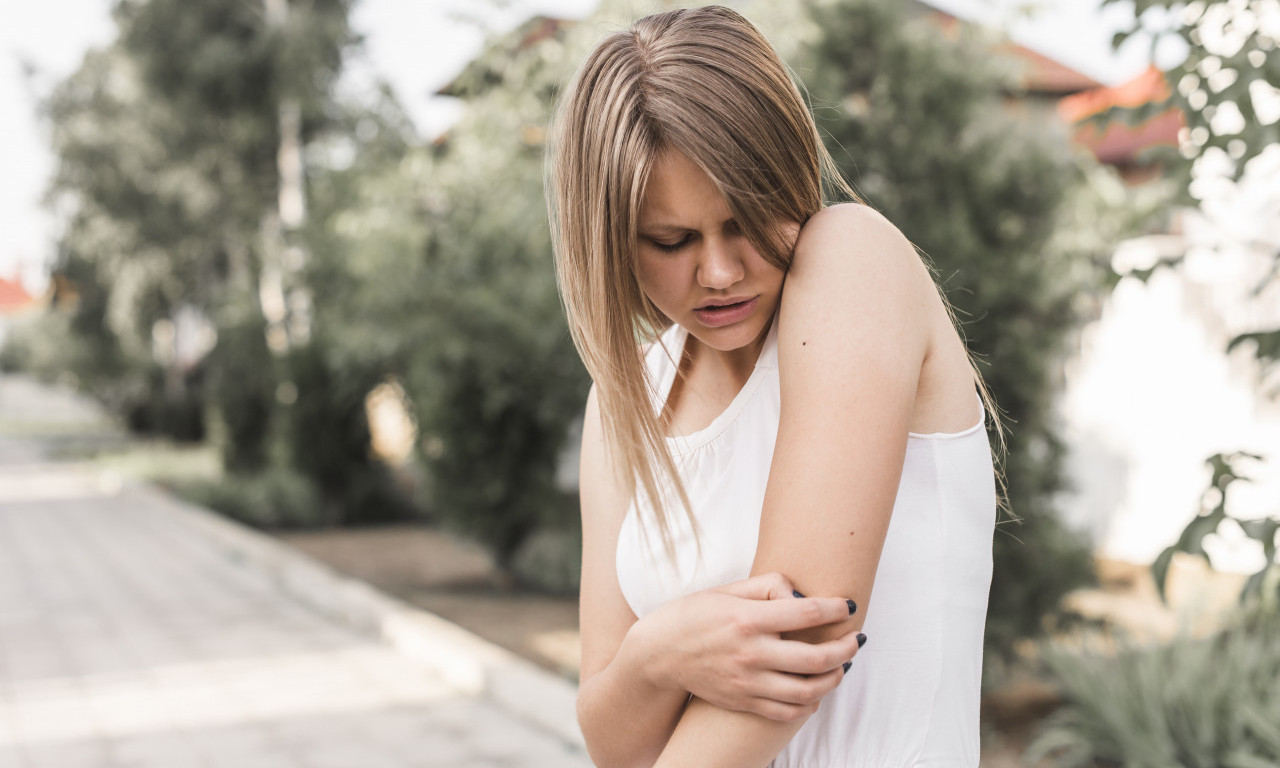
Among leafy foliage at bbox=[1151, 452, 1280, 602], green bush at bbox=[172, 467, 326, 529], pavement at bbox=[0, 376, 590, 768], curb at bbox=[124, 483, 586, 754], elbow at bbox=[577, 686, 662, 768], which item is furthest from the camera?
green bush at bbox=[172, 467, 326, 529]

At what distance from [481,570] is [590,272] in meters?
9.07

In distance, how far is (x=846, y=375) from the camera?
119 cm

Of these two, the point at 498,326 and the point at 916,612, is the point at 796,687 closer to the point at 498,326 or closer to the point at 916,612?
the point at 916,612

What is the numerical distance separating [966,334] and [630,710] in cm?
381

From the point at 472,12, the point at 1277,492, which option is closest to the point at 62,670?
the point at 472,12

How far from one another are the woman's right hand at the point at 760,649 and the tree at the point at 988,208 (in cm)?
416

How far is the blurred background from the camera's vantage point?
4168 mm

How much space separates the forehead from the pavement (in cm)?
382

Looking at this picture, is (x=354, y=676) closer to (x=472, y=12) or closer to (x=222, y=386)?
(x=472, y=12)

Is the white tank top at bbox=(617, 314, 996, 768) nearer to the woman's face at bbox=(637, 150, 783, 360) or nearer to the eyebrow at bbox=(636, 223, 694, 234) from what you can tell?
the woman's face at bbox=(637, 150, 783, 360)

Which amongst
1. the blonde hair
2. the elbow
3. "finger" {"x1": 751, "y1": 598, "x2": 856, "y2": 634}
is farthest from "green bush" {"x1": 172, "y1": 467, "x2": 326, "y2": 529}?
"finger" {"x1": 751, "y1": 598, "x2": 856, "y2": 634}

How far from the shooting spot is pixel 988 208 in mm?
5449

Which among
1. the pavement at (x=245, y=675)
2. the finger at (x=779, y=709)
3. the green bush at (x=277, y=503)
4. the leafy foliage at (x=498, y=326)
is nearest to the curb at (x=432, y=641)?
the pavement at (x=245, y=675)

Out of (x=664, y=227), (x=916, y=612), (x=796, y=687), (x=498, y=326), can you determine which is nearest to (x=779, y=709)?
(x=796, y=687)
